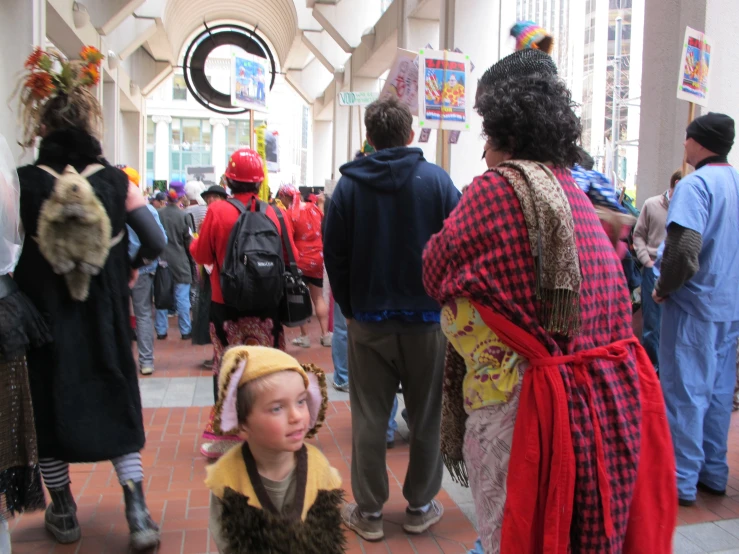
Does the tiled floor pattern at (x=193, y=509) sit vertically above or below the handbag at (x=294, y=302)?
below

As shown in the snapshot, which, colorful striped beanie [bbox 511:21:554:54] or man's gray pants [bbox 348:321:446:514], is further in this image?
man's gray pants [bbox 348:321:446:514]

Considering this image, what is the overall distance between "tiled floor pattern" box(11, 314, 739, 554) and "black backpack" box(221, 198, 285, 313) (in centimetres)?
104

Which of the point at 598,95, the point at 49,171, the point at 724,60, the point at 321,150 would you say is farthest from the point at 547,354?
the point at 598,95

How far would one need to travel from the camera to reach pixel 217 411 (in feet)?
6.38

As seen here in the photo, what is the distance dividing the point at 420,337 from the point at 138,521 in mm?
1491

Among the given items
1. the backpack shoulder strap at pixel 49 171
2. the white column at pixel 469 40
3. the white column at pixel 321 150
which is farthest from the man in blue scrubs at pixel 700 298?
the white column at pixel 321 150

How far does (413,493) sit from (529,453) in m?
1.47

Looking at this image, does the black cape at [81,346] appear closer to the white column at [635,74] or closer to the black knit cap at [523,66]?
the black knit cap at [523,66]

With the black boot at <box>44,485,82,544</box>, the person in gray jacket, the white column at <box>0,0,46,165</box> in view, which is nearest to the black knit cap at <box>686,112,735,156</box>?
the black boot at <box>44,485,82,544</box>

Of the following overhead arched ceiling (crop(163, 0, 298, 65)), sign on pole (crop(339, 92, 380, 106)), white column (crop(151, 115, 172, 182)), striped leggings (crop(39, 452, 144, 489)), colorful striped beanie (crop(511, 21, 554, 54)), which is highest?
overhead arched ceiling (crop(163, 0, 298, 65))

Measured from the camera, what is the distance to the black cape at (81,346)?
2.95 metres

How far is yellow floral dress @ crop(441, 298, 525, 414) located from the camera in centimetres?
213

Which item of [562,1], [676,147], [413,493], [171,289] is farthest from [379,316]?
[562,1]

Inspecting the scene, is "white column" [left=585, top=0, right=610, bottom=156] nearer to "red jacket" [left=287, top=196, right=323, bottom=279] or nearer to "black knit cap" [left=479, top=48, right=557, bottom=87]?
"red jacket" [left=287, top=196, right=323, bottom=279]
